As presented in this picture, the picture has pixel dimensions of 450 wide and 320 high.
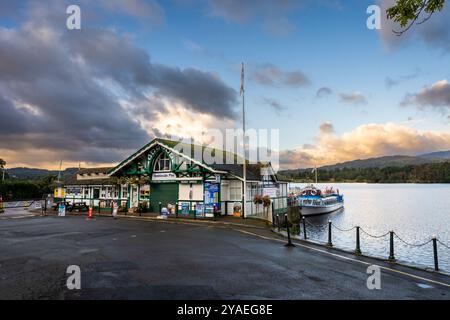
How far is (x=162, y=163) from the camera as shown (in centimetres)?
3161

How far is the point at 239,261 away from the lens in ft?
37.0

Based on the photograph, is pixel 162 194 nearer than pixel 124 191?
Yes

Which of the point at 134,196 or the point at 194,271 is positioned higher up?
the point at 134,196

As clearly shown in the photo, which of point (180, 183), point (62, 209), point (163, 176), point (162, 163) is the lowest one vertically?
point (62, 209)

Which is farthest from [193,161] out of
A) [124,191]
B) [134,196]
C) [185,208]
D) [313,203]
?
[313,203]

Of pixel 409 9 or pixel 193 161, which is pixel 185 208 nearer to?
pixel 193 161

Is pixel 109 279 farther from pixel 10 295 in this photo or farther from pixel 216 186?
pixel 216 186

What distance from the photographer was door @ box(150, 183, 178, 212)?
30156mm

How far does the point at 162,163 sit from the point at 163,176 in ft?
4.99

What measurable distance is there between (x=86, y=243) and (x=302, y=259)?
979cm

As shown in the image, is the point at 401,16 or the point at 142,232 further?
the point at 142,232

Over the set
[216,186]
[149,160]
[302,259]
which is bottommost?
[302,259]

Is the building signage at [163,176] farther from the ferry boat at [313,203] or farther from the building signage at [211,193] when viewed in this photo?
the ferry boat at [313,203]
